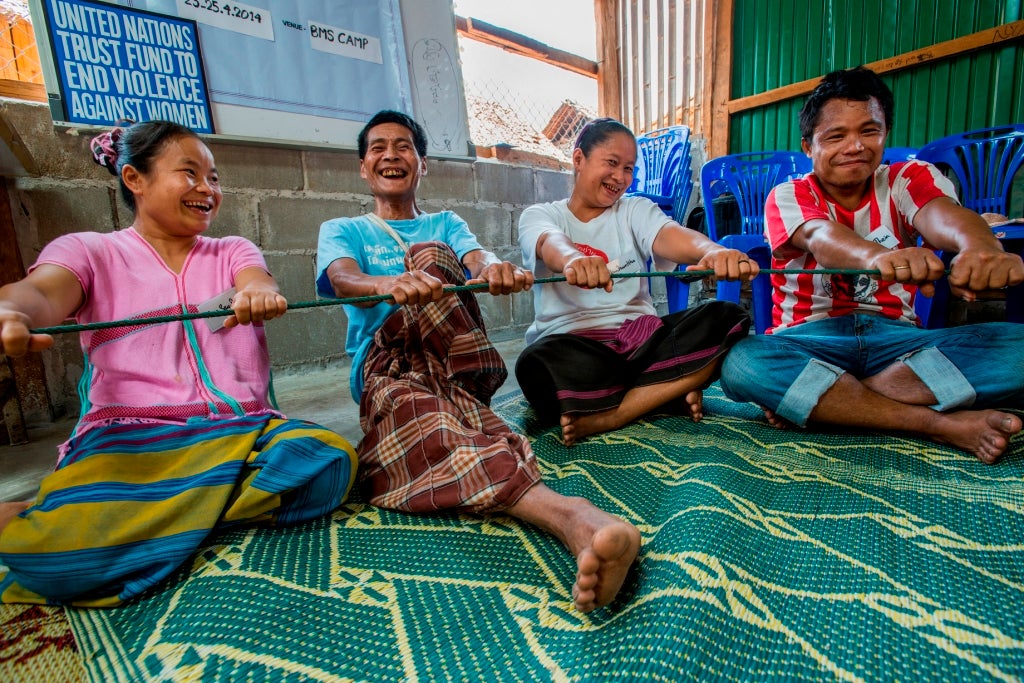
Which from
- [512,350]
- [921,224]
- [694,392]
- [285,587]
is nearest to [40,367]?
[285,587]

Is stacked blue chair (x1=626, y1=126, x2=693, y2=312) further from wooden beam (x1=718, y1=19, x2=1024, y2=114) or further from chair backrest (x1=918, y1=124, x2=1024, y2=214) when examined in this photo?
chair backrest (x1=918, y1=124, x2=1024, y2=214)

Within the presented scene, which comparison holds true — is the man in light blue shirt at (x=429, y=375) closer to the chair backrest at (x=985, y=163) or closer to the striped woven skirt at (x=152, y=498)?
the striped woven skirt at (x=152, y=498)

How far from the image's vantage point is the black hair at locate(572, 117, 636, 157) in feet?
5.04

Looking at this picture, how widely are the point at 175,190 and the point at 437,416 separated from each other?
74 cm

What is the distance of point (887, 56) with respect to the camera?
11.2ft

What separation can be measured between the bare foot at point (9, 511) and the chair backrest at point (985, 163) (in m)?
3.50

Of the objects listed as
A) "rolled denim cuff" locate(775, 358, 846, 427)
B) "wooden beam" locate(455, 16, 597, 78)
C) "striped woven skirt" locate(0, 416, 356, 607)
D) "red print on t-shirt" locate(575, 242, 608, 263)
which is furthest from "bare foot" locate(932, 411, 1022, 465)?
"wooden beam" locate(455, 16, 597, 78)

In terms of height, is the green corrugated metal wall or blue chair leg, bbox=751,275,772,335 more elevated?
the green corrugated metal wall

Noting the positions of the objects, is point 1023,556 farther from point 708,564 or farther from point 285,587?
point 285,587

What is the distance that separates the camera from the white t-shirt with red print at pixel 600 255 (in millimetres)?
1555

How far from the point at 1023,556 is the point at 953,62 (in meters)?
3.76

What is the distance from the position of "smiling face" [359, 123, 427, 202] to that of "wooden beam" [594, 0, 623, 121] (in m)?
3.62

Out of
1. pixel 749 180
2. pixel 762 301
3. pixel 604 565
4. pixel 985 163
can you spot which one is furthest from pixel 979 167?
pixel 604 565

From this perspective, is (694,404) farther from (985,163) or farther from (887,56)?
(887,56)
